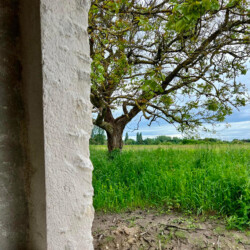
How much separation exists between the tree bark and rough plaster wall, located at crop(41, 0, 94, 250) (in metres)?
4.52

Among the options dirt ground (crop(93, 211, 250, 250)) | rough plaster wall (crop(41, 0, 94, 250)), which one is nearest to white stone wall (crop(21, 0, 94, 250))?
rough plaster wall (crop(41, 0, 94, 250))

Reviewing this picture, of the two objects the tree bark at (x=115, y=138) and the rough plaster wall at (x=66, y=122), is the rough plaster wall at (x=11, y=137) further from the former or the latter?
the tree bark at (x=115, y=138)

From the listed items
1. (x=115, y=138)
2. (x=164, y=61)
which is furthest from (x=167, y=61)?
(x=115, y=138)

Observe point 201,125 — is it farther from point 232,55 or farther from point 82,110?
point 82,110

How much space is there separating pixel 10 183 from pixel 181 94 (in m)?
5.15

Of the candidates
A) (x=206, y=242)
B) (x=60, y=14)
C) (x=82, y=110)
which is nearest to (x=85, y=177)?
(x=82, y=110)

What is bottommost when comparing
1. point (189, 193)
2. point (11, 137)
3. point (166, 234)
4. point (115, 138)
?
point (166, 234)

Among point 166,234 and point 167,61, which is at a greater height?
point 167,61

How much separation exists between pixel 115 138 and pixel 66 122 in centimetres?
471

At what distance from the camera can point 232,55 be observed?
4.95 meters

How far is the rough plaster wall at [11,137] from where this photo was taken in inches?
44.3

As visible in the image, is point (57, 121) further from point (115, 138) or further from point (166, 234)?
point (115, 138)

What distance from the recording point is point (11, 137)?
1.15 meters

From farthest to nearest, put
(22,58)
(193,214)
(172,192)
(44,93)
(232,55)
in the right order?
(232,55), (172,192), (193,214), (22,58), (44,93)
